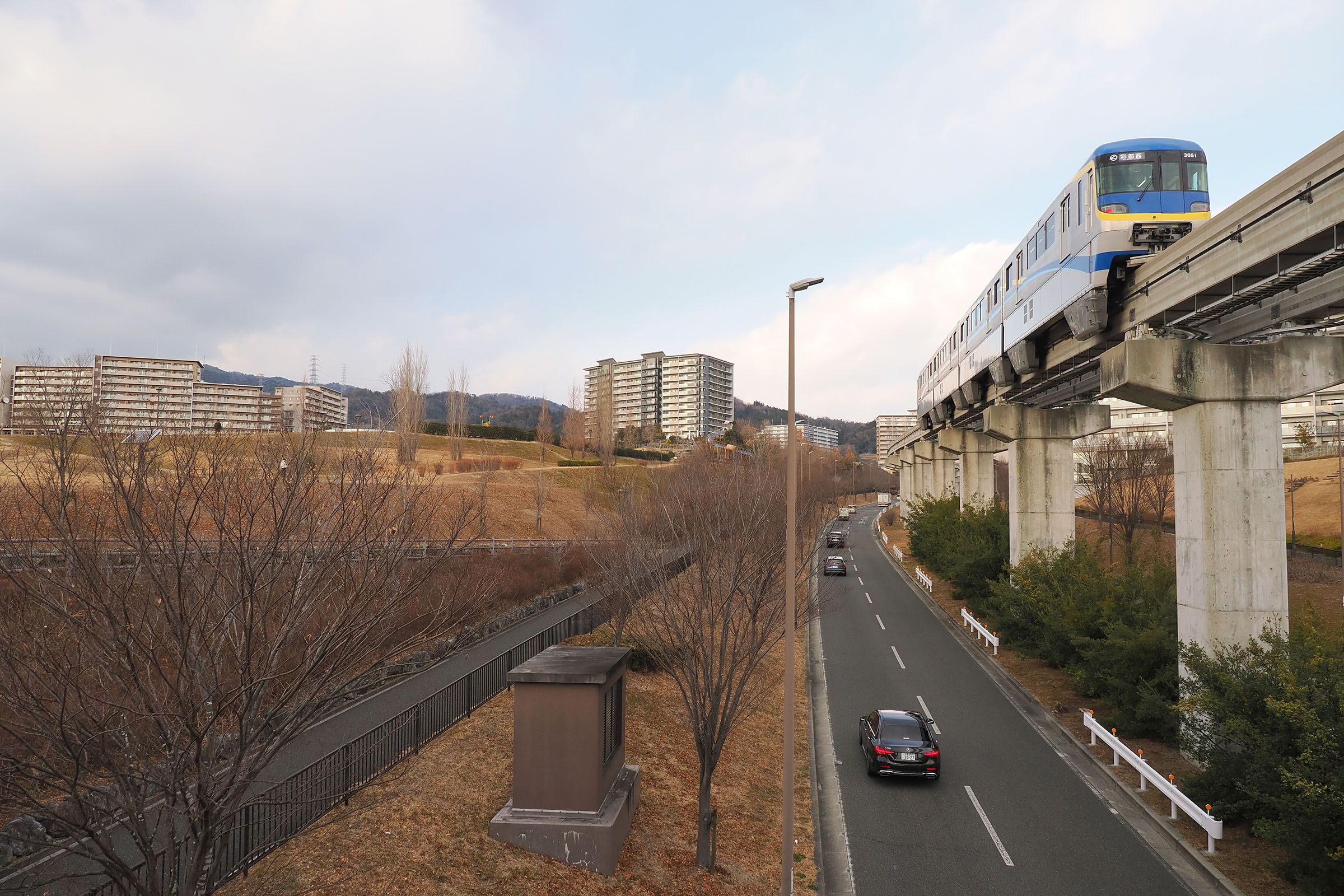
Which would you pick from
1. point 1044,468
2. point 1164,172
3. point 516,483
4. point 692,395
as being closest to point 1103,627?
point 1044,468

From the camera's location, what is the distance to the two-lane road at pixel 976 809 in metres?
Answer: 10.5

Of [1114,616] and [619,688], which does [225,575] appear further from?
[1114,616]

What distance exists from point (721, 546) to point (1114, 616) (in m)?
9.21

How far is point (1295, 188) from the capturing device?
33.7 ft

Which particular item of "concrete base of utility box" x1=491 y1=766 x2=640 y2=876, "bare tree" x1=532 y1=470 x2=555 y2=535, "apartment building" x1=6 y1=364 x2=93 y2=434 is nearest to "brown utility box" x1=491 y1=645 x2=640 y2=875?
"concrete base of utility box" x1=491 y1=766 x2=640 y2=876

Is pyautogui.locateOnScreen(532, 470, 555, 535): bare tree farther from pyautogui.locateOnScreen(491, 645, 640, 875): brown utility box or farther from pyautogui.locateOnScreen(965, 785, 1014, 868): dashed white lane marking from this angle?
pyautogui.locateOnScreen(491, 645, 640, 875): brown utility box

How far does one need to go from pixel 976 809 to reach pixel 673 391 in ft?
490

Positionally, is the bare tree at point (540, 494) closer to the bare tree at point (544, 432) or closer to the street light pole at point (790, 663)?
the bare tree at point (544, 432)

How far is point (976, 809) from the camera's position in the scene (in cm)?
1285

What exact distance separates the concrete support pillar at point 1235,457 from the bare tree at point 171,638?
13.3m

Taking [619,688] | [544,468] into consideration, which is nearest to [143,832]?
[619,688]

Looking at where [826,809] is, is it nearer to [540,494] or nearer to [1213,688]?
[1213,688]

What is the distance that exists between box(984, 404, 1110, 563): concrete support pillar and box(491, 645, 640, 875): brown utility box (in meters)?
19.1

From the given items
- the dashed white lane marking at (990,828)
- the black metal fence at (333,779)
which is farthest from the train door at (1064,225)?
the black metal fence at (333,779)
